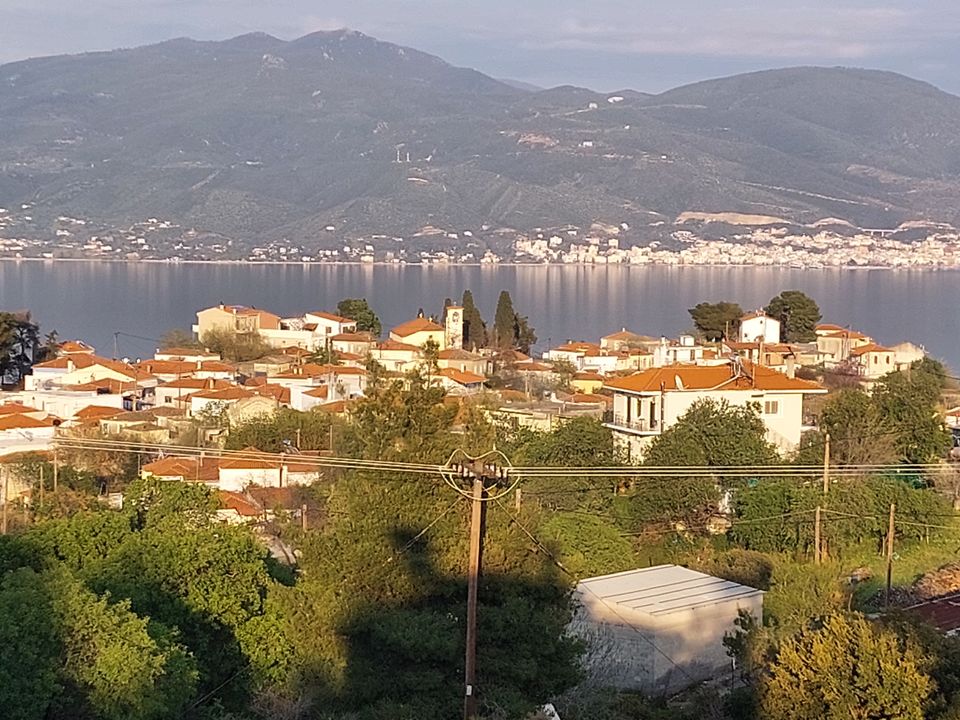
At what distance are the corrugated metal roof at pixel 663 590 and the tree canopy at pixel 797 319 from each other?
77.4ft

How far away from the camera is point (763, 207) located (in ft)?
520

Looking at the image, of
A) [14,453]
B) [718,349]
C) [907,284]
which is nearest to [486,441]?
[14,453]

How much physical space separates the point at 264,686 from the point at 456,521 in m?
1.47

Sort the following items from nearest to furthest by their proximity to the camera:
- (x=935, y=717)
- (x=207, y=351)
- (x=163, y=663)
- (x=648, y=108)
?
(x=935, y=717), (x=163, y=663), (x=207, y=351), (x=648, y=108)

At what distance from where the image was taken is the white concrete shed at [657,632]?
9.38 m

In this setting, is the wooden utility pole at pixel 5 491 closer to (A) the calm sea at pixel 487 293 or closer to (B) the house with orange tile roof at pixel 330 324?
(B) the house with orange tile roof at pixel 330 324

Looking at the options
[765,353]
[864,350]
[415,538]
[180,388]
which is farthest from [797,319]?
[415,538]

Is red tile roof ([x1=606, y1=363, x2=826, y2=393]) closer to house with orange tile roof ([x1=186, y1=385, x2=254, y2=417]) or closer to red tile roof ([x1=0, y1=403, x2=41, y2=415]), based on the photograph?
house with orange tile roof ([x1=186, y1=385, x2=254, y2=417])

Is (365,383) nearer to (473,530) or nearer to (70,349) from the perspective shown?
(473,530)

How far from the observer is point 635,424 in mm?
17828

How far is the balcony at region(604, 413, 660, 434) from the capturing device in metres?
17.6

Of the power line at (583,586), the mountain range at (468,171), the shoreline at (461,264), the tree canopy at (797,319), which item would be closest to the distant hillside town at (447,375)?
the tree canopy at (797,319)

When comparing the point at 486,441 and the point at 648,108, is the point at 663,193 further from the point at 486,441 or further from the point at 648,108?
the point at 486,441

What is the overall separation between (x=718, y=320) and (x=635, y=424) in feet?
53.6
